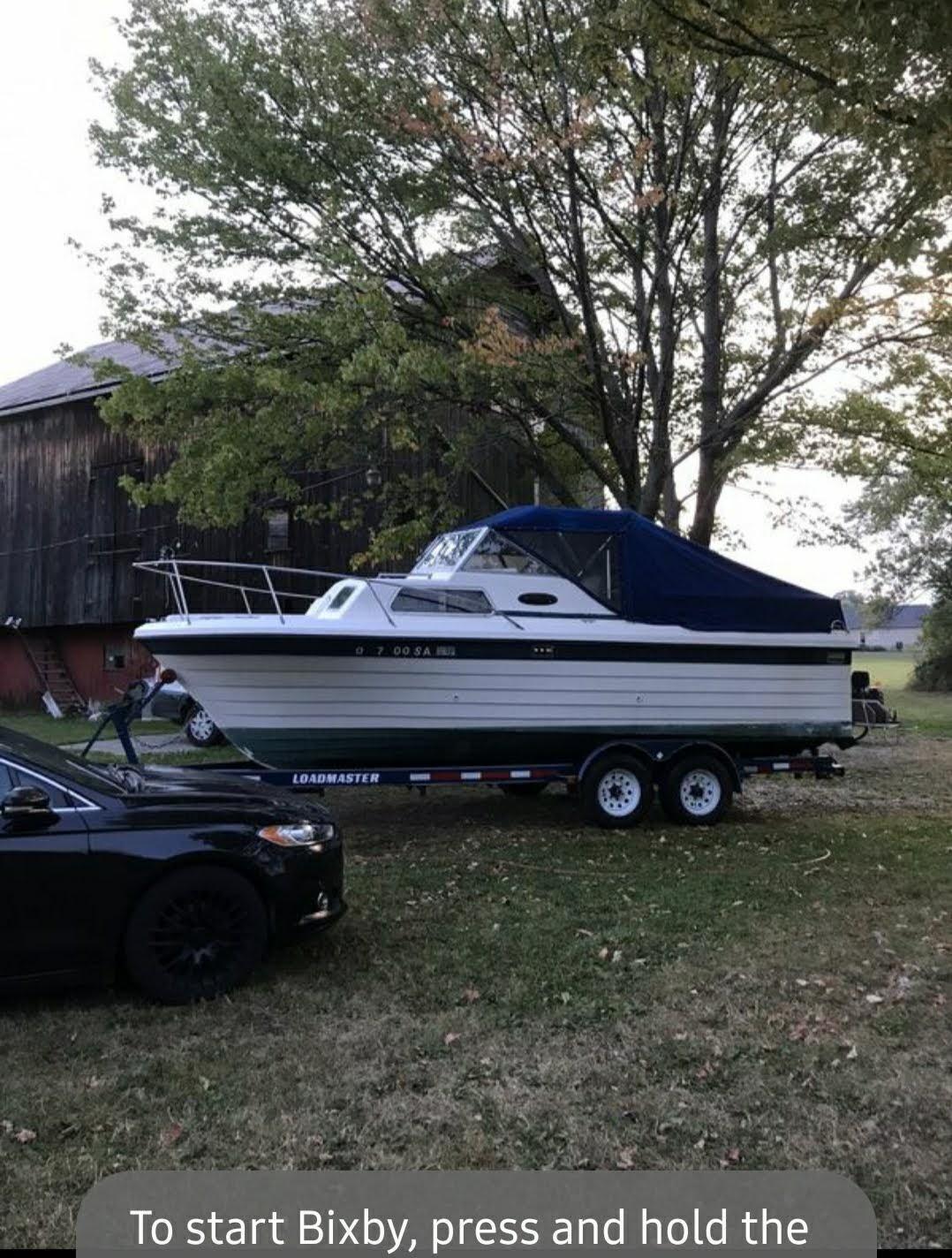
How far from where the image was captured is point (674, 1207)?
3344 mm

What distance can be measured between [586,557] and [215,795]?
5.17 m

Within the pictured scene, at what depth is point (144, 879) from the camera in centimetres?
500

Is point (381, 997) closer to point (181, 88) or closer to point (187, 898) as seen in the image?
point (187, 898)

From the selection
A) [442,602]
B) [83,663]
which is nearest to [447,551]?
[442,602]

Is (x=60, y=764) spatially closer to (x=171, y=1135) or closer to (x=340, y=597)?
(x=171, y=1135)

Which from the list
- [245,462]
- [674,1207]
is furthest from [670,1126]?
[245,462]

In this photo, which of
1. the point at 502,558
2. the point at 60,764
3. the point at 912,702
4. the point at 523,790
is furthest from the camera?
the point at 912,702

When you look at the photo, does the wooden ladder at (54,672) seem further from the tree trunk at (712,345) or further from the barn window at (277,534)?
the tree trunk at (712,345)

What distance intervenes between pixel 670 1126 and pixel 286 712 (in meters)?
5.44

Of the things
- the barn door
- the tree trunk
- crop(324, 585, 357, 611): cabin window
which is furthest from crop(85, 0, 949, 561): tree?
the barn door

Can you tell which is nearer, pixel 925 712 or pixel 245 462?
pixel 245 462

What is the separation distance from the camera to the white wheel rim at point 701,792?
995cm

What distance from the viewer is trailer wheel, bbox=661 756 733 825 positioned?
9.84 m

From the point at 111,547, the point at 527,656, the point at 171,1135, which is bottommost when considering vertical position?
the point at 171,1135
